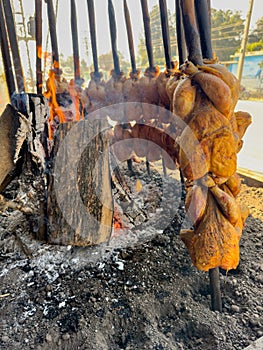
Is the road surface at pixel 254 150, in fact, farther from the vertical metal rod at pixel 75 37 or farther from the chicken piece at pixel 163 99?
the vertical metal rod at pixel 75 37

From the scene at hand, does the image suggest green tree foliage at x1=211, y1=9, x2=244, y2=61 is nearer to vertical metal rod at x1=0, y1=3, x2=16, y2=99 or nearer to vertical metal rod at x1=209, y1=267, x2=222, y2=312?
vertical metal rod at x1=0, y1=3, x2=16, y2=99

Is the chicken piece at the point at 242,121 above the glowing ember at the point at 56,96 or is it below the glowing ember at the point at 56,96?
below

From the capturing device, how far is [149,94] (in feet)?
9.96

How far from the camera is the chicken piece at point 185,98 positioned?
120cm

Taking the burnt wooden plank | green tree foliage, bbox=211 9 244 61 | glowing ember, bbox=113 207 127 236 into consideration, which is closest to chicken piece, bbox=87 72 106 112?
glowing ember, bbox=113 207 127 236

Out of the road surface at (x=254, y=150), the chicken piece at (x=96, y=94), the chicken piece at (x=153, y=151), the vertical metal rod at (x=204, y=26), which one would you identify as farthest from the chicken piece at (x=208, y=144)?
the chicken piece at (x=96, y=94)

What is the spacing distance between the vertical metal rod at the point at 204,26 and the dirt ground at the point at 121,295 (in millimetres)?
1450

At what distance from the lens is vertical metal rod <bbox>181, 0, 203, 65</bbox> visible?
1.30 meters

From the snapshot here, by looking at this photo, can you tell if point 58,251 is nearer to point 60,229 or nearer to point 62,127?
point 60,229

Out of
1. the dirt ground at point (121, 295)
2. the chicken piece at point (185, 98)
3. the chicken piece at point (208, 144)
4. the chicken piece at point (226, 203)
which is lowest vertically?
the dirt ground at point (121, 295)

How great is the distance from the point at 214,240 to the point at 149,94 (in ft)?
7.01

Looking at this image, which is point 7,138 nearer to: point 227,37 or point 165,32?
point 165,32

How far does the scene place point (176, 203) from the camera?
125 inches

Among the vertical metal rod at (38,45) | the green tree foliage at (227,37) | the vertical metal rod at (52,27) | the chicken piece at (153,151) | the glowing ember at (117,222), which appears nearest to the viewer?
the glowing ember at (117,222)
